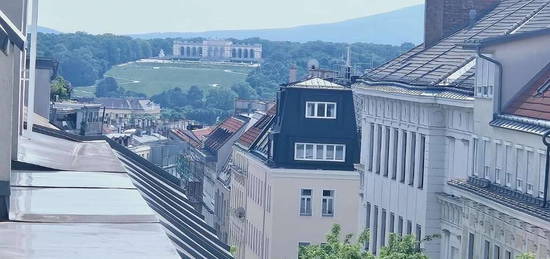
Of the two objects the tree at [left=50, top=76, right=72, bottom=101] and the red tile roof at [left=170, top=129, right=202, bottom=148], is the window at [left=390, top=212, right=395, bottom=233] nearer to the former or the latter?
the tree at [left=50, top=76, right=72, bottom=101]

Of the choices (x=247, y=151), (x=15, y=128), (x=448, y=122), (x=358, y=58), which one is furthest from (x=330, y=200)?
(x=358, y=58)

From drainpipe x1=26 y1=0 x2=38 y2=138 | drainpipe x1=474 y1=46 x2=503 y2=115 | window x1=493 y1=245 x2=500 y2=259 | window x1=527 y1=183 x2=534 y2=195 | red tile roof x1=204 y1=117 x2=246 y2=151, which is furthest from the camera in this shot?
red tile roof x1=204 y1=117 x2=246 y2=151

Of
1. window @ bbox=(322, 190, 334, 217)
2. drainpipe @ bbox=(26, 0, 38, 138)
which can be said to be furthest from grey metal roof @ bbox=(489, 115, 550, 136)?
window @ bbox=(322, 190, 334, 217)

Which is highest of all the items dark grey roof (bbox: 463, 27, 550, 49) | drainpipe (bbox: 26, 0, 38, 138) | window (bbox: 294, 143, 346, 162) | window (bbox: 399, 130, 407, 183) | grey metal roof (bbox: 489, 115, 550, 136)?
dark grey roof (bbox: 463, 27, 550, 49)

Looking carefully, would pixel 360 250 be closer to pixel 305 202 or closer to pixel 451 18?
pixel 451 18

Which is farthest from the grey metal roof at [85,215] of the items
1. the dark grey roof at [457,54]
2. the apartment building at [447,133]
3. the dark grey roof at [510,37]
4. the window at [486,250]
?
the dark grey roof at [457,54]

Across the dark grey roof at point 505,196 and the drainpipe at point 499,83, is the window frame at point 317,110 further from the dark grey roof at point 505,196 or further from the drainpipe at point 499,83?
the drainpipe at point 499,83

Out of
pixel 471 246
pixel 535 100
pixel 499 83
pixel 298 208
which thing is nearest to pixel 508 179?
pixel 535 100
